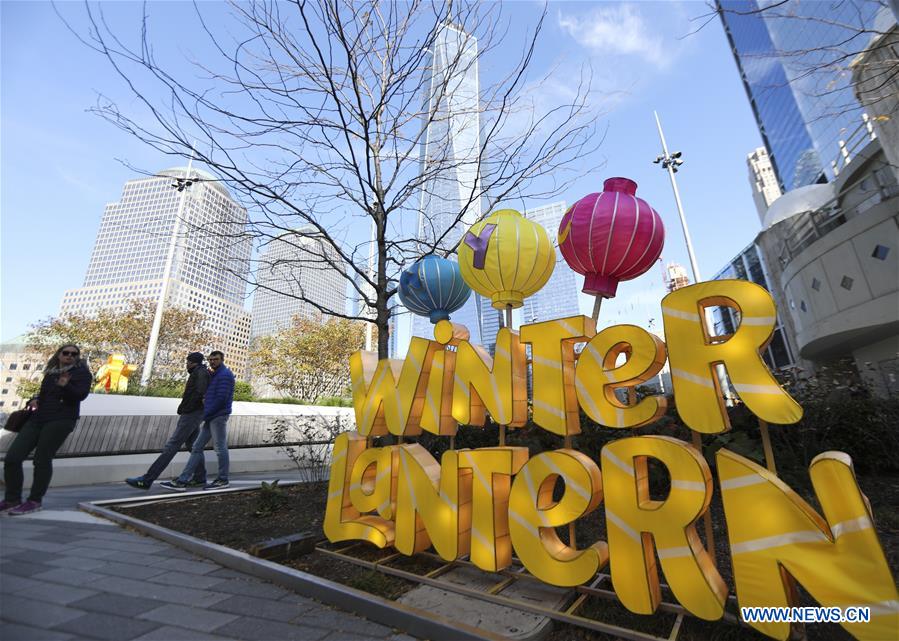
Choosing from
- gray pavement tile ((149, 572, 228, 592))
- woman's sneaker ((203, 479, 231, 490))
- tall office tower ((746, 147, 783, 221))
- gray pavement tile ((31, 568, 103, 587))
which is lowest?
gray pavement tile ((149, 572, 228, 592))

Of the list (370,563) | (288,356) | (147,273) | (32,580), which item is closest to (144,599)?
(32,580)

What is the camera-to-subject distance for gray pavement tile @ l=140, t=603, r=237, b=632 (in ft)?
7.32

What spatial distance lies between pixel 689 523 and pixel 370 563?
2325mm

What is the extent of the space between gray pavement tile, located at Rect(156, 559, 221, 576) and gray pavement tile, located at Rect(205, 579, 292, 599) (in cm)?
35

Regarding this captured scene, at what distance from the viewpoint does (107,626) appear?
7.09ft

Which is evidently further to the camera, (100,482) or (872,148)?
(872,148)

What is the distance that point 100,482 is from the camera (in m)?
6.92

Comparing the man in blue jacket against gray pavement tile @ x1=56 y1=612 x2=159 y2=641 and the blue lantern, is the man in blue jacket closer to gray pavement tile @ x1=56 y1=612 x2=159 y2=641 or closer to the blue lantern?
the blue lantern

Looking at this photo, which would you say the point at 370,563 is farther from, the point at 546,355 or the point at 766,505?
the point at 766,505

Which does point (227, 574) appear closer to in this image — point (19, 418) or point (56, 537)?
point (56, 537)

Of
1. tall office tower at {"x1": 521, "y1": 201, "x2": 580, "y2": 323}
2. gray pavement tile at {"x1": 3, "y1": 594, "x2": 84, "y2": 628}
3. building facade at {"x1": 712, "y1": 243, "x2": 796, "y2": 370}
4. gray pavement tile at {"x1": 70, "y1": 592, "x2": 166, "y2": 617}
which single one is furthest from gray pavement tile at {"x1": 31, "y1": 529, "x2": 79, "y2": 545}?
building facade at {"x1": 712, "y1": 243, "x2": 796, "y2": 370}

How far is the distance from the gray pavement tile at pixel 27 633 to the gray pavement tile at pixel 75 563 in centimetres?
101

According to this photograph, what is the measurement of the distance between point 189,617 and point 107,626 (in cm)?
38

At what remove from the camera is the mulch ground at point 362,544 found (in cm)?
218
